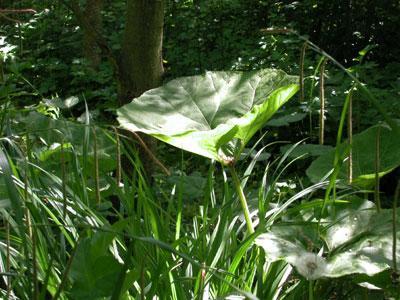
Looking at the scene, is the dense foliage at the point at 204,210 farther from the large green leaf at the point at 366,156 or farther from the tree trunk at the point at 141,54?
the tree trunk at the point at 141,54

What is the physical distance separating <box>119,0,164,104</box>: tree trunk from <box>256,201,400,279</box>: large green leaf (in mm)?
1199

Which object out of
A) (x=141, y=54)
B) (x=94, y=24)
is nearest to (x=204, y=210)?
(x=141, y=54)

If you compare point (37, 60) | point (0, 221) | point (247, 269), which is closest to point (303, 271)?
point (247, 269)

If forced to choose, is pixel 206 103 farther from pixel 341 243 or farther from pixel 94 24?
pixel 94 24

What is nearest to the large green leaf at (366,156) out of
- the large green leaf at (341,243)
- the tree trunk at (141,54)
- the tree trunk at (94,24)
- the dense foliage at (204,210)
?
the dense foliage at (204,210)

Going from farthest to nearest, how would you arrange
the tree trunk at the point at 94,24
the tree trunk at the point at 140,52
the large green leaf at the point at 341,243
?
the tree trunk at the point at 94,24, the tree trunk at the point at 140,52, the large green leaf at the point at 341,243

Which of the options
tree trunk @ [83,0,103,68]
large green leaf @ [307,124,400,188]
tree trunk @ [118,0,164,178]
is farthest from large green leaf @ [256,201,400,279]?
tree trunk @ [83,0,103,68]

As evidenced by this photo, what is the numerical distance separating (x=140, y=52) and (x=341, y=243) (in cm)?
135

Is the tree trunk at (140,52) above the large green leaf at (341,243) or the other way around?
above

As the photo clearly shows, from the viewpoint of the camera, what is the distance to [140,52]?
2393mm

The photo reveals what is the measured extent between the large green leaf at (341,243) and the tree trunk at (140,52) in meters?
1.20

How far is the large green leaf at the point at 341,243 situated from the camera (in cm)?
114

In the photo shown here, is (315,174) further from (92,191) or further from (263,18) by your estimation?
(263,18)

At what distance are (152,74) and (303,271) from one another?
1425mm
